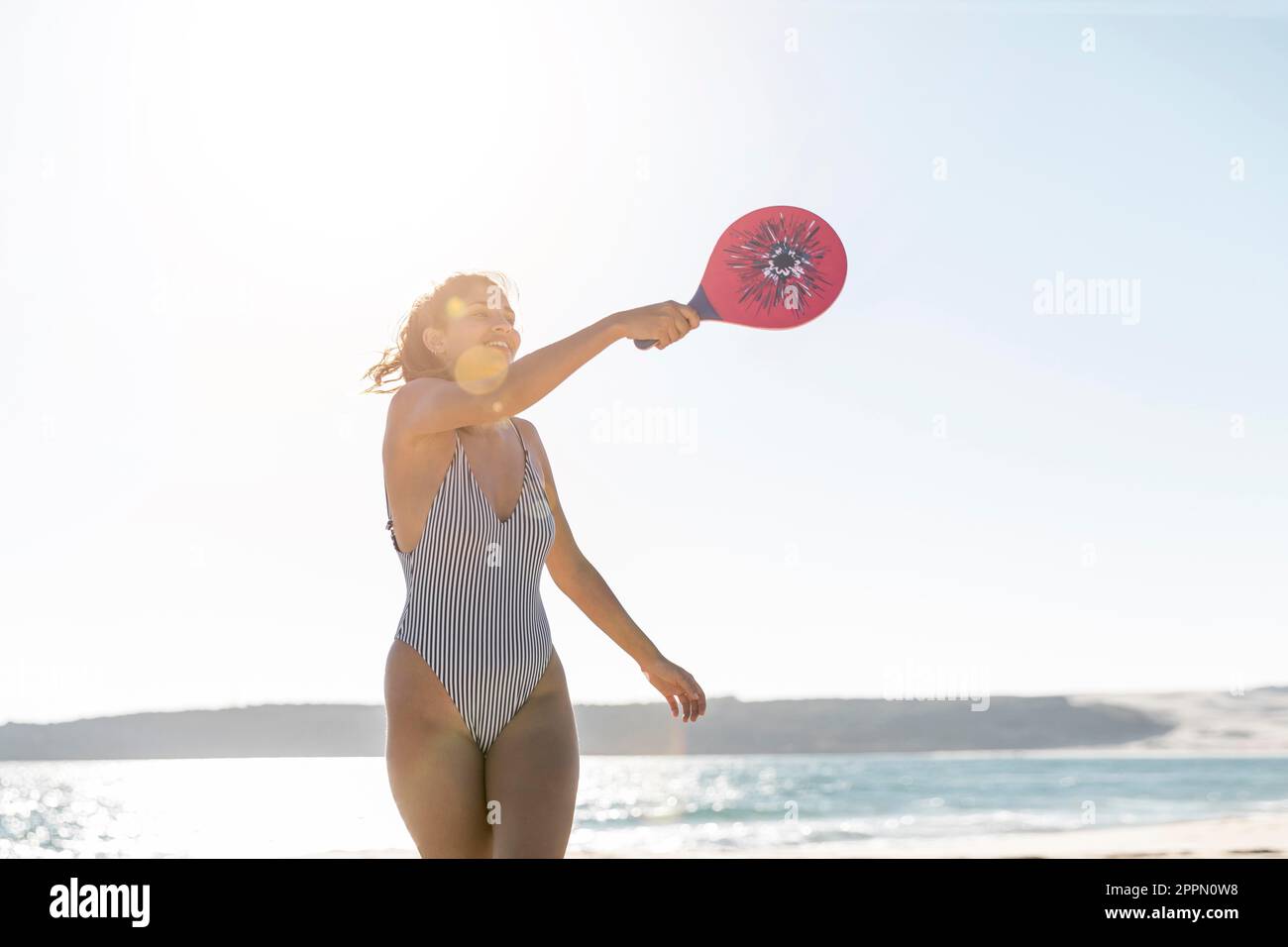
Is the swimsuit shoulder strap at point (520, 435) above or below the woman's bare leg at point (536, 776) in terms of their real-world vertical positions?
above

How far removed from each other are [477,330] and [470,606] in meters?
0.73

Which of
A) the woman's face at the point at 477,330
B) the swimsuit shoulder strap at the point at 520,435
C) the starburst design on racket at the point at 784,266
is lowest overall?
the swimsuit shoulder strap at the point at 520,435

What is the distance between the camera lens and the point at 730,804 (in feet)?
114

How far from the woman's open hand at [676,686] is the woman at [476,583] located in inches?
1.3

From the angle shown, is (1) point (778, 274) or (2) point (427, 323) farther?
(1) point (778, 274)

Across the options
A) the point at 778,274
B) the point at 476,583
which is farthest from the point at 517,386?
the point at 778,274

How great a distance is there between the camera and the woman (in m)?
2.75

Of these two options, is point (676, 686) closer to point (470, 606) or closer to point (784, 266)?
point (470, 606)

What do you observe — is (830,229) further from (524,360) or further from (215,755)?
(215,755)

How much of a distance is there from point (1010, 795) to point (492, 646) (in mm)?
37722

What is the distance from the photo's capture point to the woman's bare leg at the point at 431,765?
2713 millimetres

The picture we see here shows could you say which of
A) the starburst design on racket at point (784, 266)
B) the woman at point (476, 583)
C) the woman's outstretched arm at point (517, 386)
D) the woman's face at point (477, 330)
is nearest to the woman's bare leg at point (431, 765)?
the woman at point (476, 583)

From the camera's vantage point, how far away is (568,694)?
3.05 meters

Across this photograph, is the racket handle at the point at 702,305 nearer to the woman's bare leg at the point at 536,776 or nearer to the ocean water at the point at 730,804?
the woman's bare leg at the point at 536,776
